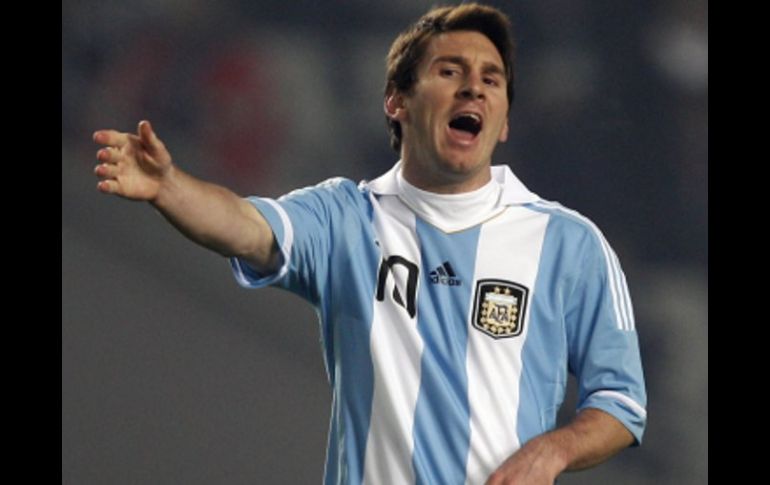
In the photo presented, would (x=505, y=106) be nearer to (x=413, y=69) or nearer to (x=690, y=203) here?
(x=413, y=69)

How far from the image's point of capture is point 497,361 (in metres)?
2.53

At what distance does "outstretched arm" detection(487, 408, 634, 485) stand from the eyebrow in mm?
734

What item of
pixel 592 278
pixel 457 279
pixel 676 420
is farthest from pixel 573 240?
pixel 676 420

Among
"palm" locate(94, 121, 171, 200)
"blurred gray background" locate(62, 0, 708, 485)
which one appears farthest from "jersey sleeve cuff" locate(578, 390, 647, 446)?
"blurred gray background" locate(62, 0, 708, 485)

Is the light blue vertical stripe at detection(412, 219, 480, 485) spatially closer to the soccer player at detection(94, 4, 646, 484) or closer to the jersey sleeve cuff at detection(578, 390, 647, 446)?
the soccer player at detection(94, 4, 646, 484)

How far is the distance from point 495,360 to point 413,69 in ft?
2.28

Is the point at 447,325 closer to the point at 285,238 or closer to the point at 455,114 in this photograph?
the point at 285,238

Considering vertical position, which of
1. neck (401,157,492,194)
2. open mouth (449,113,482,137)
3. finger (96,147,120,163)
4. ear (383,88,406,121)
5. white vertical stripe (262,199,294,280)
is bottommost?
white vertical stripe (262,199,294,280)

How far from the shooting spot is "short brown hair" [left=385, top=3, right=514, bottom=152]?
9.21 ft

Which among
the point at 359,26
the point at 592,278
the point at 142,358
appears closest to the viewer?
the point at 592,278

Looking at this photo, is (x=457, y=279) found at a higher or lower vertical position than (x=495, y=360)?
higher

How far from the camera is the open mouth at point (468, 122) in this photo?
269cm

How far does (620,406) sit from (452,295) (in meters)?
0.40

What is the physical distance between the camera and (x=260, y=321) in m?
4.45
